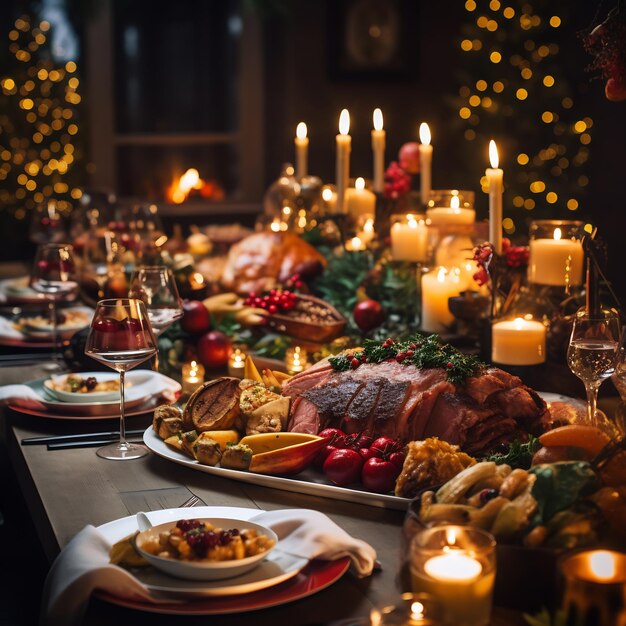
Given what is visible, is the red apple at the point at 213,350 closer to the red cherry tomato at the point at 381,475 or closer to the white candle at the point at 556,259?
the white candle at the point at 556,259

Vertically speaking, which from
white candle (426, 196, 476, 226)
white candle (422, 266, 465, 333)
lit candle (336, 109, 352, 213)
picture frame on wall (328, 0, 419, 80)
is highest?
picture frame on wall (328, 0, 419, 80)

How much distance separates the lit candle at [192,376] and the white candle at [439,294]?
0.64 meters

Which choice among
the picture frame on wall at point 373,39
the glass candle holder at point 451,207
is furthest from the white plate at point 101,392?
the picture frame on wall at point 373,39

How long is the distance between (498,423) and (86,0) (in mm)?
5099

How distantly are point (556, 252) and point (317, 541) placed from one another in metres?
1.29

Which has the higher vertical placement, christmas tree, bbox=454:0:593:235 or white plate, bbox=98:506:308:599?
christmas tree, bbox=454:0:593:235

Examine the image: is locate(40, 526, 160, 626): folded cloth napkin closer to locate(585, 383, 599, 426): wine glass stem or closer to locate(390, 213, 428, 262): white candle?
locate(585, 383, 599, 426): wine glass stem

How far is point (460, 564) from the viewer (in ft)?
3.36

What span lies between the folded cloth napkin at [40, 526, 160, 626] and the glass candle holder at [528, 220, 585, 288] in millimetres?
1454

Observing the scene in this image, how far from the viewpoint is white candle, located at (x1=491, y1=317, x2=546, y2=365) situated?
2.16 metres

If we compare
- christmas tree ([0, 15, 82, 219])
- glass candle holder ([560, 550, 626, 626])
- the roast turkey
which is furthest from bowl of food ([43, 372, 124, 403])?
christmas tree ([0, 15, 82, 219])

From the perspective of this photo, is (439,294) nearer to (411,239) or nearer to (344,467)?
(411,239)

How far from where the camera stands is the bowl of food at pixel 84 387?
6.70 ft

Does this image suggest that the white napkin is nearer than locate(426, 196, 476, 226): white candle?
Yes
